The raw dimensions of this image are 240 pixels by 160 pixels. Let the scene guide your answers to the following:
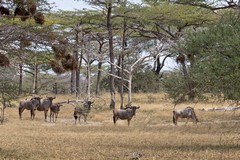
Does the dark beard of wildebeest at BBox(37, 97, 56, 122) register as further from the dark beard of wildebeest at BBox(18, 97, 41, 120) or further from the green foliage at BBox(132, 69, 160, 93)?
the green foliage at BBox(132, 69, 160, 93)

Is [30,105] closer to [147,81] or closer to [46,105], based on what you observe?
[46,105]

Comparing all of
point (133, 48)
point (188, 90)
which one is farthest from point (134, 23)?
point (188, 90)

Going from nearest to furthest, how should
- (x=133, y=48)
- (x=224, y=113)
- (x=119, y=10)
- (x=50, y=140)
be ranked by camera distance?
(x=50, y=140) < (x=224, y=113) < (x=119, y=10) < (x=133, y=48)

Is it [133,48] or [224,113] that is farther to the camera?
[133,48]

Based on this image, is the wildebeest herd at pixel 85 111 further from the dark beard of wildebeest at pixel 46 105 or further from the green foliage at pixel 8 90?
the green foliage at pixel 8 90

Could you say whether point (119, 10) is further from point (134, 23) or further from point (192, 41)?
point (192, 41)

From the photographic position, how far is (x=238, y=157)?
36.5 ft

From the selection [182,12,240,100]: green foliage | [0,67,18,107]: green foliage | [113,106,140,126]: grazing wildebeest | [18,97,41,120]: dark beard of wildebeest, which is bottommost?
[113,106,140,126]: grazing wildebeest

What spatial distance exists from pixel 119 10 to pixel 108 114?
21.1 feet

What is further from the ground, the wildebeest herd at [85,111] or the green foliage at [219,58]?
the green foliage at [219,58]

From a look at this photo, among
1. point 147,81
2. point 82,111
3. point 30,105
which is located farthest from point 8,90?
point 147,81

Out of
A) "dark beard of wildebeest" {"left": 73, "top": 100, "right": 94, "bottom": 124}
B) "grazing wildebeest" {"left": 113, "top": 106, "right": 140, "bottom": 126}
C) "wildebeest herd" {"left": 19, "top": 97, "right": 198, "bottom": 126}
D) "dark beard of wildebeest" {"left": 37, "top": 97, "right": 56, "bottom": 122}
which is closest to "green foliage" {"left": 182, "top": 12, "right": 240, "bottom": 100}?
"wildebeest herd" {"left": 19, "top": 97, "right": 198, "bottom": 126}

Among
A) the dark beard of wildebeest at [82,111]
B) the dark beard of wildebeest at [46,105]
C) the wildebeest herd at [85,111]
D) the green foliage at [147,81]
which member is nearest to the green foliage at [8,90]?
the wildebeest herd at [85,111]

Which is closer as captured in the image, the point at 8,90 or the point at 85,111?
the point at 8,90
